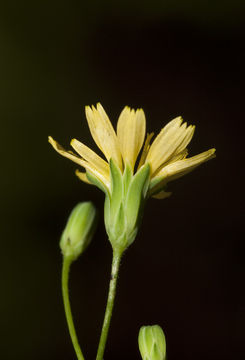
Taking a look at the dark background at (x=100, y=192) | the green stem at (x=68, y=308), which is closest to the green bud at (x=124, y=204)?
the green stem at (x=68, y=308)

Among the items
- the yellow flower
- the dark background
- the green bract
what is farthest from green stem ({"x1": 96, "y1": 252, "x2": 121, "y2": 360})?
the dark background

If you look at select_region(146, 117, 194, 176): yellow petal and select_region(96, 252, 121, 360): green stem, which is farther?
select_region(146, 117, 194, 176): yellow petal

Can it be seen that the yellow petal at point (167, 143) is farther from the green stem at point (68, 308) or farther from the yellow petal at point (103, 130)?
the green stem at point (68, 308)

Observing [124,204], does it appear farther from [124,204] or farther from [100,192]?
[100,192]

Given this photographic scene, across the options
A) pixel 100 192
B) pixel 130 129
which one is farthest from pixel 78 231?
pixel 100 192

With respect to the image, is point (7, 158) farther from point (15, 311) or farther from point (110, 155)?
point (110, 155)

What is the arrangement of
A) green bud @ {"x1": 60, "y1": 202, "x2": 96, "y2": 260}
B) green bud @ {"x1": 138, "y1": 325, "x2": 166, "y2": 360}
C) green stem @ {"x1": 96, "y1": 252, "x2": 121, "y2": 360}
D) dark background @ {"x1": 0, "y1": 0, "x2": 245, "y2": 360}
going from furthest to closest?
dark background @ {"x1": 0, "y1": 0, "x2": 245, "y2": 360}, green bud @ {"x1": 60, "y1": 202, "x2": 96, "y2": 260}, green bud @ {"x1": 138, "y1": 325, "x2": 166, "y2": 360}, green stem @ {"x1": 96, "y1": 252, "x2": 121, "y2": 360}

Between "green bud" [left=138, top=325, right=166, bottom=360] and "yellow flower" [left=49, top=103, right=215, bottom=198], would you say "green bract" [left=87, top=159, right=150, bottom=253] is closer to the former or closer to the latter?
"yellow flower" [left=49, top=103, right=215, bottom=198]
